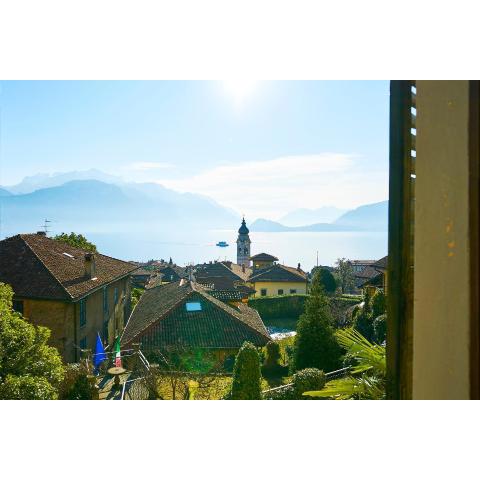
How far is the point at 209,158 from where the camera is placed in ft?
22.4

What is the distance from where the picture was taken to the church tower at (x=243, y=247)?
32375 millimetres

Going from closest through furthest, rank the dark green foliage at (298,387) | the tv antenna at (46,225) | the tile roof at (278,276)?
the dark green foliage at (298,387)
the tv antenna at (46,225)
the tile roof at (278,276)

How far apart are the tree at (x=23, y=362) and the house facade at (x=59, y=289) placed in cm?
330

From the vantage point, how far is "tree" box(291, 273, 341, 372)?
7066 mm

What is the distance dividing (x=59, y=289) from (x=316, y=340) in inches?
193

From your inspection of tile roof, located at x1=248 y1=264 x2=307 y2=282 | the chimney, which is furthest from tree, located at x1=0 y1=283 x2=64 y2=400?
tile roof, located at x1=248 y1=264 x2=307 y2=282

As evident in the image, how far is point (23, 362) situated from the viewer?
341cm

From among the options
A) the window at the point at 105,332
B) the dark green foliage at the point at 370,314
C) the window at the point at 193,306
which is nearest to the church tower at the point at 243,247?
the dark green foliage at the point at 370,314

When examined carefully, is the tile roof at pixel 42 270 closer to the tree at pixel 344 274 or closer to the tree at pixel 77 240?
the tree at pixel 77 240

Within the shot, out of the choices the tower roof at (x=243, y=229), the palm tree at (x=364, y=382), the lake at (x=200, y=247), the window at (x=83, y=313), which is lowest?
the window at (x=83, y=313)
